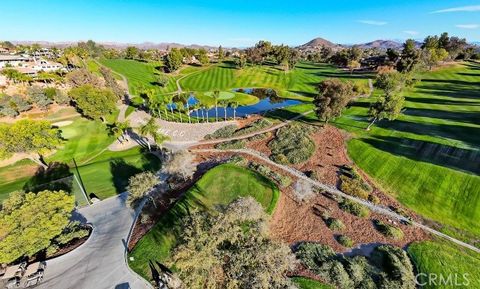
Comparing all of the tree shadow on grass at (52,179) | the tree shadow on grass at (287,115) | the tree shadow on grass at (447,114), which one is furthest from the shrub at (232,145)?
the tree shadow on grass at (447,114)

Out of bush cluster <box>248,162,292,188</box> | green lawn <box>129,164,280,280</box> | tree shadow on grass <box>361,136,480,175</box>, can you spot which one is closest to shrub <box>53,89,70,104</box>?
green lawn <box>129,164,280,280</box>

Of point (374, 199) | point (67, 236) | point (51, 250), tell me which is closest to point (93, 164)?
point (67, 236)

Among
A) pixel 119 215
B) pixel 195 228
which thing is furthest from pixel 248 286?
pixel 119 215

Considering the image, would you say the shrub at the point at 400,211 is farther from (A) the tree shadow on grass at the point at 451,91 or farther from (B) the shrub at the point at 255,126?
(A) the tree shadow on grass at the point at 451,91

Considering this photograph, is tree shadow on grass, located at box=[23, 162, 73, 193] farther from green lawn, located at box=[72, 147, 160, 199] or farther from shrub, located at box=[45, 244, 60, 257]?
shrub, located at box=[45, 244, 60, 257]

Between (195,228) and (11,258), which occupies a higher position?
(195,228)

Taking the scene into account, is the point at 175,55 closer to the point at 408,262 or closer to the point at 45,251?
the point at 45,251
